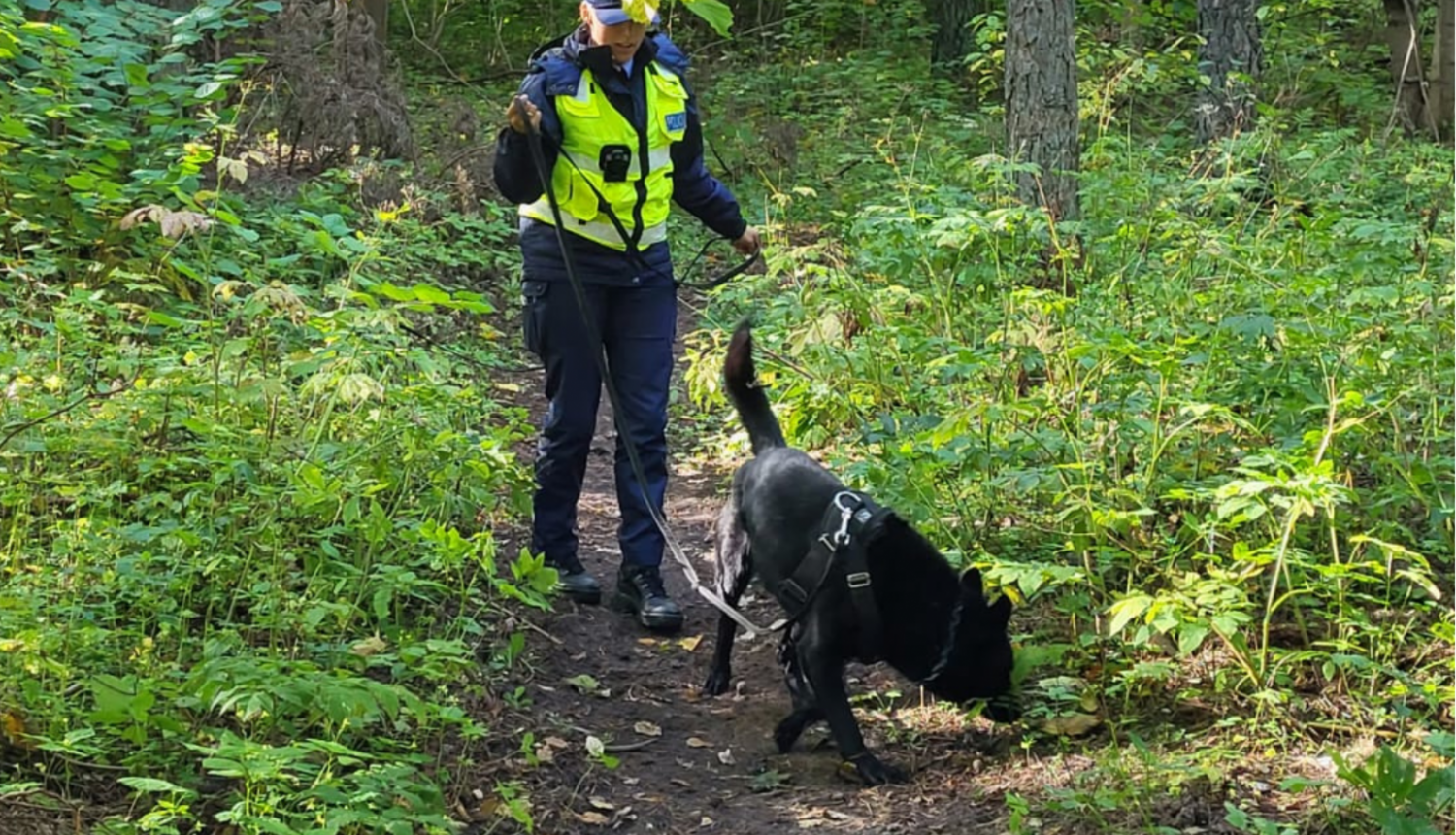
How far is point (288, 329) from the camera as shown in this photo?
6.73 meters

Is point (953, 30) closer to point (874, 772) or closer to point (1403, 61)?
point (1403, 61)

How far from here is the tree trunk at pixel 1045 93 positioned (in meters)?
8.59

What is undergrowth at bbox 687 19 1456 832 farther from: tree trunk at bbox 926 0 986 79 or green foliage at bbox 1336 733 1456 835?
tree trunk at bbox 926 0 986 79

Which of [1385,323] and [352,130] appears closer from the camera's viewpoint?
[1385,323]

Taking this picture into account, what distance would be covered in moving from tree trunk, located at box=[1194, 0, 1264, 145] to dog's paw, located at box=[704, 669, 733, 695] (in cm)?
741

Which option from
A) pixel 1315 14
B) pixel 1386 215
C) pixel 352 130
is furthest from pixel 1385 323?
pixel 1315 14

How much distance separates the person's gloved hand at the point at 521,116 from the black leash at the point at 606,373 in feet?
0.05

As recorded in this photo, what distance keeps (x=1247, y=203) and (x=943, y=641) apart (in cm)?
548

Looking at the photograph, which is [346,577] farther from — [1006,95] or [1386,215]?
[1386,215]

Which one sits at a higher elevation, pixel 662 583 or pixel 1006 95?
pixel 1006 95

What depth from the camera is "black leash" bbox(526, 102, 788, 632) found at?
4.88 meters

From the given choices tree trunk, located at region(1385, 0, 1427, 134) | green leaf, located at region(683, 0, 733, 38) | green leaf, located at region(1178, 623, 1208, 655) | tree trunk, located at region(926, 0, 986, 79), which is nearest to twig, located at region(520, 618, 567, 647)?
green leaf, located at region(1178, 623, 1208, 655)

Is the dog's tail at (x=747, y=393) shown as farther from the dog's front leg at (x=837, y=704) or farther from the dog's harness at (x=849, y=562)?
the dog's front leg at (x=837, y=704)

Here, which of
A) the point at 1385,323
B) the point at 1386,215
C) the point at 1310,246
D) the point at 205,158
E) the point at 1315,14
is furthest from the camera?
the point at 1315,14
